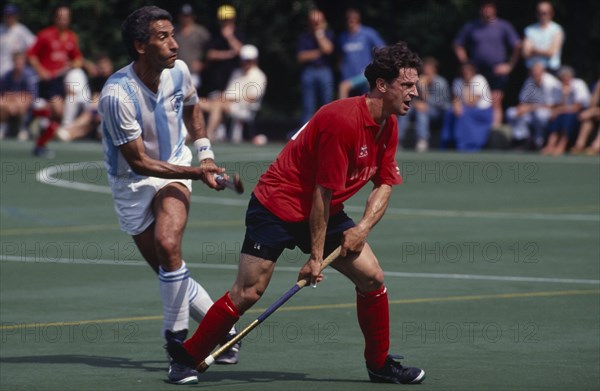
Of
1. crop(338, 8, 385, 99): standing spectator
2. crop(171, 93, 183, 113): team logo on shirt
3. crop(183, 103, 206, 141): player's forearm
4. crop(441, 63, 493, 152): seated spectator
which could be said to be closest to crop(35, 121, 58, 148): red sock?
crop(338, 8, 385, 99): standing spectator

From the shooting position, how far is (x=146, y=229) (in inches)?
369

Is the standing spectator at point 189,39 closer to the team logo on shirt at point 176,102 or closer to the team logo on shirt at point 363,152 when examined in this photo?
the team logo on shirt at point 176,102

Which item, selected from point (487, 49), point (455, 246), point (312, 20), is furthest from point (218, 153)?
point (455, 246)

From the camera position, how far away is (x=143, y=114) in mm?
9359

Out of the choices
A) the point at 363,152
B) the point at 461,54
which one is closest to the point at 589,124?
the point at 461,54

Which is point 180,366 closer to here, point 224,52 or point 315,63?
point 315,63

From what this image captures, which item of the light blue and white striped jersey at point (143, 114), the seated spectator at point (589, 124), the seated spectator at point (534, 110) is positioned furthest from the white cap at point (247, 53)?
the light blue and white striped jersey at point (143, 114)

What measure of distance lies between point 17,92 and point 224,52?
4244mm

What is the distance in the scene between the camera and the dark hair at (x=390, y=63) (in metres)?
8.29

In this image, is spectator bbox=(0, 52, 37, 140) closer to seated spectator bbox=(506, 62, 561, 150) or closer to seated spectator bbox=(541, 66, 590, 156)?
seated spectator bbox=(506, 62, 561, 150)

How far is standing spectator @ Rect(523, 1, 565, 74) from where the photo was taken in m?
25.3

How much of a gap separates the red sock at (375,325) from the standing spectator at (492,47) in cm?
1718

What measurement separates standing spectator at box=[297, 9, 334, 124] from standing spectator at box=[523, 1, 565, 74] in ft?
11.3

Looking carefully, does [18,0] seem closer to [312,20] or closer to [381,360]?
[312,20]
